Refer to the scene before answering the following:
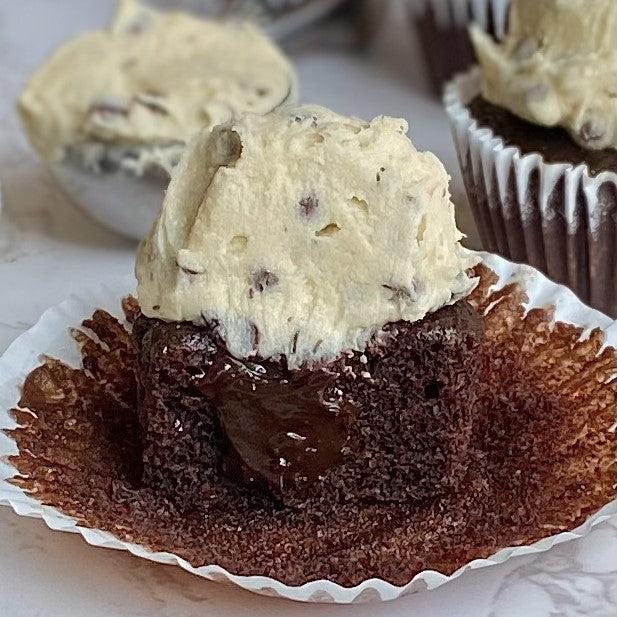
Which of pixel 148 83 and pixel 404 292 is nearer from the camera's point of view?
pixel 404 292

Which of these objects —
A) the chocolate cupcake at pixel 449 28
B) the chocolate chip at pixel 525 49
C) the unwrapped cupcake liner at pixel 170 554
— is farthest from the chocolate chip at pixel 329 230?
Result: the chocolate cupcake at pixel 449 28

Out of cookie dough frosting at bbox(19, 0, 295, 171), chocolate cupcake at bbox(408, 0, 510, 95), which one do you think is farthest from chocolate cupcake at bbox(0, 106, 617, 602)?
chocolate cupcake at bbox(408, 0, 510, 95)

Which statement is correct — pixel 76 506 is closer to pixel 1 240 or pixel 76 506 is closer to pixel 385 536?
pixel 385 536

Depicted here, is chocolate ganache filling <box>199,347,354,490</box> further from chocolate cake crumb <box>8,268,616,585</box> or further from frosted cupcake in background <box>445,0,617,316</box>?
frosted cupcake in background <box>445,0,617,316</box>

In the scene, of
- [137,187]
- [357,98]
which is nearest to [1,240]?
[137,187]

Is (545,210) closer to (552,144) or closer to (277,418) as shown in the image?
(552,144)

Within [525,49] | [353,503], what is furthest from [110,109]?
[353,503]
